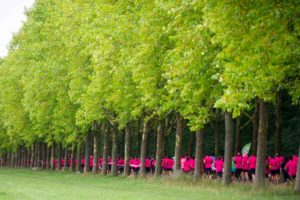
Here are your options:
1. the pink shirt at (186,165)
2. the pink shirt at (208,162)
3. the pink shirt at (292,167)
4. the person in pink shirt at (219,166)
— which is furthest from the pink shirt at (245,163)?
the pink shirt at (186,165)

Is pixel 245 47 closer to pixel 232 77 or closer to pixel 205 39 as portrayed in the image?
pixel 232 77

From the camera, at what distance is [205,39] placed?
19922mm

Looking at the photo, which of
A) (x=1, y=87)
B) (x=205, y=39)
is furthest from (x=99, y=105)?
(x=1, y=87)

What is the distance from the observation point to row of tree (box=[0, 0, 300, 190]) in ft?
54.9

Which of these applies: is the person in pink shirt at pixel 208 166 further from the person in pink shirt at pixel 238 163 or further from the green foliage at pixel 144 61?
the green foliage at pixel 144 61

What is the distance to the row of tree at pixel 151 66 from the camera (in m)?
16.7

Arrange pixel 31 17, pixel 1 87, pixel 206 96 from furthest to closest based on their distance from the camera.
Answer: pixel 1 87 < pixel 31 17 < pixel 206 96

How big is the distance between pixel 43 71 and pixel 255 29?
109 feet

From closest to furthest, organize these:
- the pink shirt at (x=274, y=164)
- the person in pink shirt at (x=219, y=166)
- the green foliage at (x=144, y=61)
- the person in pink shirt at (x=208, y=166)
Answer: the green foliage at (x=144, y=61), the pink shirt at (x=274, y=164), the person in pink shirt at (x=219, y=166), the person in pink shirt at (x=208, y=166)

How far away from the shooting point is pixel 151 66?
27.7 metres

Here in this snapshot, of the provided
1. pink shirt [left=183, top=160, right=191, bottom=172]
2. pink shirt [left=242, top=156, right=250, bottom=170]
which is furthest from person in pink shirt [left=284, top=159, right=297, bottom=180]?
pink shirt [left=183, top=160, right=191, bottom=172]

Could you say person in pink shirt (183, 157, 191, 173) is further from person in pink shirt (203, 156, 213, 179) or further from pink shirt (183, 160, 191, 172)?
person in pink shirt (203, 156, 213, 179)

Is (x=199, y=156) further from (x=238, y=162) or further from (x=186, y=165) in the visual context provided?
(x=186, y=165)

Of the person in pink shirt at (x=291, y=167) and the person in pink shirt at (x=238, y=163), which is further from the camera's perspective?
the person in pink shirt at (x=238, y=163)
